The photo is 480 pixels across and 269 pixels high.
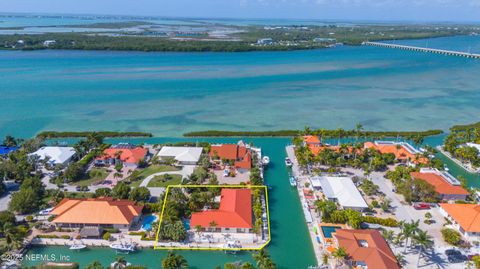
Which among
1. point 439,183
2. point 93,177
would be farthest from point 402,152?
point 93,177

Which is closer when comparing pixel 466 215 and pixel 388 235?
pixel 388 235

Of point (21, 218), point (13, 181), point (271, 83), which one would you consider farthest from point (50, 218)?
point (271, 83)

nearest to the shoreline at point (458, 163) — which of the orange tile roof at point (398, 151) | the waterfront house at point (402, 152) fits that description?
the waterfront house at point (402, 152)

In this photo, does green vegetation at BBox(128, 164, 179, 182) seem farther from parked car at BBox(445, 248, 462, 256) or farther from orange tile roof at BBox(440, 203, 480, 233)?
orange tile roof at BBox(440, 203, 480, 233)

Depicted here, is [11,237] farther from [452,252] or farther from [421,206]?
[421,206]

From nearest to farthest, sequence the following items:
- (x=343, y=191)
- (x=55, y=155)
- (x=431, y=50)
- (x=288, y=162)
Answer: (x=343, y=191)
(x=55, y=155)
(x=288, y=162)
(x=431, y=50)

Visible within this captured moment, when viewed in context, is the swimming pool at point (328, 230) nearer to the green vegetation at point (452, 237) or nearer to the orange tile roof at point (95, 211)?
the green vegetation at point (452, 237)

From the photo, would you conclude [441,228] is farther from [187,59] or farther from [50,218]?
[187,59]

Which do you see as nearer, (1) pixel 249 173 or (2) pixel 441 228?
(2) pixel 441 228
